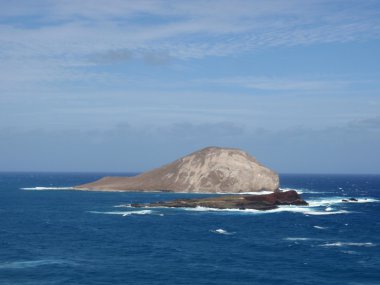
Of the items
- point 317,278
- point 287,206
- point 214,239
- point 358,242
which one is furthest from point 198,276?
point 287,206

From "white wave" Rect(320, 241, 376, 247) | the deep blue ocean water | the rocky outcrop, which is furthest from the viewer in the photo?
the rocky outcrop

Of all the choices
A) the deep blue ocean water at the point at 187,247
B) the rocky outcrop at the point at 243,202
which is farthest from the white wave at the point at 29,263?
the rocky outcrop at the point at 243,202

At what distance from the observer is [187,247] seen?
93.1 meters

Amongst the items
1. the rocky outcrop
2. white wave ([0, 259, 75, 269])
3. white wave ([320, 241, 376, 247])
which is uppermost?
the rocky outcrop

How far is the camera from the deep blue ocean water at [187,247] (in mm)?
72250

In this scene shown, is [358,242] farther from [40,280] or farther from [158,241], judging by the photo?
[40,280]

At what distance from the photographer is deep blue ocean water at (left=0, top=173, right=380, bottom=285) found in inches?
2844

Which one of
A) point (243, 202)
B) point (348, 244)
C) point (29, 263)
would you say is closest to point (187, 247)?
point (29, 263)

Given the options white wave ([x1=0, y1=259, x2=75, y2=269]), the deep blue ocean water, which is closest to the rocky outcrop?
the deep blue ocean water

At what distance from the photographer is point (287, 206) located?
562 feet

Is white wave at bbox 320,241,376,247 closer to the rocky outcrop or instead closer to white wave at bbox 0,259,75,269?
white wave at bbox 0,259,75,269

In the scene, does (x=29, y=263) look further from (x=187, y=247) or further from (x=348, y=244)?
(x=348, y=244)

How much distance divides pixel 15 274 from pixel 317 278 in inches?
1414

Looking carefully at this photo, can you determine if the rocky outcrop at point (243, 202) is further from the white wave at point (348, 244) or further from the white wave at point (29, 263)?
the white wave at point (29, 263)
